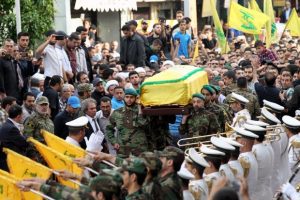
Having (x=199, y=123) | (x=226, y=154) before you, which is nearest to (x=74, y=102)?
(x=199, y=123)

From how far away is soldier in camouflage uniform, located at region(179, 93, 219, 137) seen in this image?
1845 cm

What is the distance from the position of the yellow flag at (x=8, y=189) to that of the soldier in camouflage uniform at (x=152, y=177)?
1.73 metres

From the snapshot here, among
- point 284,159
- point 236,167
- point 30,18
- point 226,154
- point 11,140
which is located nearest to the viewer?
point 226,154

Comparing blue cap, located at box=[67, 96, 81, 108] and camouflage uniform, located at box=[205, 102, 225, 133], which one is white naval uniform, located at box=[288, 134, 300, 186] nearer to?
camouflage uniform, located at box=[205, 102, 225, 133]

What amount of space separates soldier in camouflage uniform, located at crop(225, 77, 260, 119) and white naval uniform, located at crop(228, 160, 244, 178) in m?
5.28

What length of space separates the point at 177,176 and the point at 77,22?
21187 mm

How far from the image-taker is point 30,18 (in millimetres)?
25531

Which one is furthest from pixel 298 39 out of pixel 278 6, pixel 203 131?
pixel 203 131

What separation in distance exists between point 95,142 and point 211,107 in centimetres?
215

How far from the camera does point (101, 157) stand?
48.6ft

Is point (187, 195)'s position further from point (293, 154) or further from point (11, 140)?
point (293, 154)

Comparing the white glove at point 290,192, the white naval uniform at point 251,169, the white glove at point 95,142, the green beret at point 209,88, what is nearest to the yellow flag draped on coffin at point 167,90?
the white glove at point 95,142

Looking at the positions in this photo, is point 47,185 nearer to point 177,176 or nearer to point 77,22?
point 177,176

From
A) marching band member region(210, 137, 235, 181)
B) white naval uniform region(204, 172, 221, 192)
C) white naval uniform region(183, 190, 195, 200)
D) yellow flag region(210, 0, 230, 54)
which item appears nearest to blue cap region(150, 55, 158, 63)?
yellow flag region(210, 0, 230, 54)
